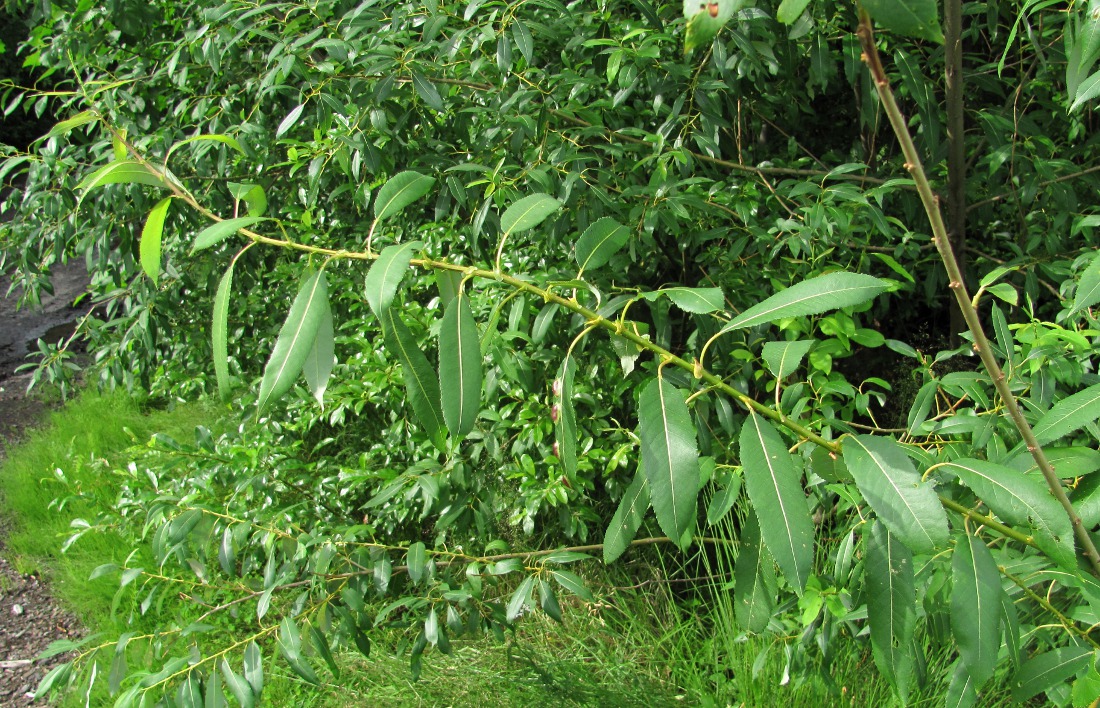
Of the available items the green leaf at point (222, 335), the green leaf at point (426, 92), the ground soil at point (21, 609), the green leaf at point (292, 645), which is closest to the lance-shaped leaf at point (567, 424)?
the green leaf at point (222, 335)

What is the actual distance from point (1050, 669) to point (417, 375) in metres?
0.78

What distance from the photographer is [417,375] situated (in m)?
0.89

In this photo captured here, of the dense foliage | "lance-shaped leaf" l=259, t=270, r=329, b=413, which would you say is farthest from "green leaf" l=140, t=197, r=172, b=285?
"lance-shaped leaf" l=259, t=270, r=329, b=413

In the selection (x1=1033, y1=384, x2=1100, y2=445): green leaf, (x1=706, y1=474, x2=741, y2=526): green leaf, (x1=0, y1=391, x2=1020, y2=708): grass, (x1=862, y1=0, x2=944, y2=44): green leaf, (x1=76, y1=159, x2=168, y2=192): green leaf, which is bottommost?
(x1=0, y1=391, x2=1020, y2=708): grass

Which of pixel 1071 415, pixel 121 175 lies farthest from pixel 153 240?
pixel 1071 415

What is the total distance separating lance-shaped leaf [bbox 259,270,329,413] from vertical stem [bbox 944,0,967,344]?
1.78 metres

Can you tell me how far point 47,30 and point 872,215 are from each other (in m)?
2.99

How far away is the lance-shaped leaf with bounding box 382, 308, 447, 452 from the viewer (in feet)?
2.92

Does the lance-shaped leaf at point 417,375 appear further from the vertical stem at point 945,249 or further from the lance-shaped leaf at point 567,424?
the vertical stem at point 945,249

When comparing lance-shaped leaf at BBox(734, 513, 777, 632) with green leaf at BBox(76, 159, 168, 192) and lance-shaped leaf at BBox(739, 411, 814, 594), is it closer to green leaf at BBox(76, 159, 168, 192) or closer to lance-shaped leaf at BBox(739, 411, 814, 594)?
lance-shaped leaf at BBox(739, 411, 814, 594)

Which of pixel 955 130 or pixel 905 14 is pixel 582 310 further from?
pixel 955 130

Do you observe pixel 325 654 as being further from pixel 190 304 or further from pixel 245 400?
pixel 190 304

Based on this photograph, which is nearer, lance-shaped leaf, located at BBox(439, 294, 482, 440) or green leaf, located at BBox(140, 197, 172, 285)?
lance-shaped leaf, located at BBox(439, 294, 482, 440)

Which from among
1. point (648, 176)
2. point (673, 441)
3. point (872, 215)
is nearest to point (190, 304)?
point (648, 176)
